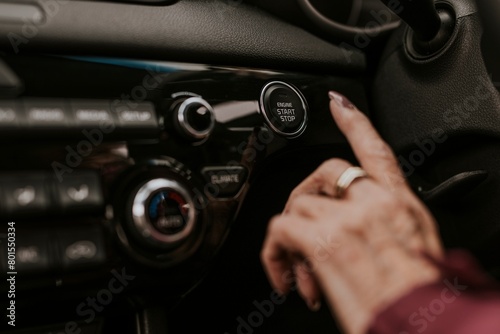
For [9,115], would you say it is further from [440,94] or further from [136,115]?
[440,94]

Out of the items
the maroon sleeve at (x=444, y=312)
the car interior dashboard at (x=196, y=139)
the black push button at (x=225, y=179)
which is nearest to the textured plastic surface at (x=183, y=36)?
the car interior dashboard at (x=196, y=139)

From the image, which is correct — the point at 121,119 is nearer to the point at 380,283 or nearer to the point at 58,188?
the point at 58,188

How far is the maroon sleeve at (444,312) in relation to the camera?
0.34m

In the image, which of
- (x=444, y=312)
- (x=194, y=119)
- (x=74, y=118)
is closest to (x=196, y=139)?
(x=194, y=119)

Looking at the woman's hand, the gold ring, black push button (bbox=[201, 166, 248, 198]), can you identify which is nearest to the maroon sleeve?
the woman's hand

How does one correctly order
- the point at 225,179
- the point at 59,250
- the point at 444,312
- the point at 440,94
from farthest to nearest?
the point at 440,94 < the point at 225,179 < the point at 59,250 < the point at 444,312

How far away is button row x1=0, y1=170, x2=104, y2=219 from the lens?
44 cm

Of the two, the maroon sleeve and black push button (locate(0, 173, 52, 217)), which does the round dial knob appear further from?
the maroon sleeve

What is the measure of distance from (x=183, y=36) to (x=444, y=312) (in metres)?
0.42

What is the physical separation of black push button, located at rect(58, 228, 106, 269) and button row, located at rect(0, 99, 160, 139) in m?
0.09

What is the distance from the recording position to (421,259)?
0.40 m

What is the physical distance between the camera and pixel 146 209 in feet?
1.61

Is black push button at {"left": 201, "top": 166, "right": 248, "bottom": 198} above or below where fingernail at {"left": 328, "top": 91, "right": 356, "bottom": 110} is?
below

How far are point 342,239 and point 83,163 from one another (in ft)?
0.82
